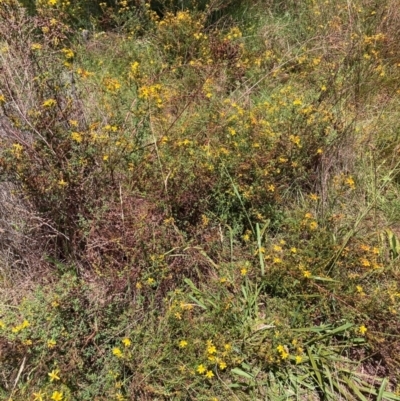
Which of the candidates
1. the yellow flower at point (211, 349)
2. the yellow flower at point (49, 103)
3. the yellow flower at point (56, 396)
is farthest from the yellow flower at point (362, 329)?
the yellow flower at point (49, 103)

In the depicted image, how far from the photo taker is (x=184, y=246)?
2.56 metres

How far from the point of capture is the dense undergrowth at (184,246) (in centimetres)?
217

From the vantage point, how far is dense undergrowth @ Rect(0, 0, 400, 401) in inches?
85.5

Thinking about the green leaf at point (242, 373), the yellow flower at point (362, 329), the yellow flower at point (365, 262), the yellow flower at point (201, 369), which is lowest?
the yellow flower at point (362, 329)

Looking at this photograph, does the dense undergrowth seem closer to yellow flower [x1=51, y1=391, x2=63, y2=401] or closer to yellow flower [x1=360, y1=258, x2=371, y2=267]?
yellow flower [x1=360, y1=258, x2=371, y2=267]

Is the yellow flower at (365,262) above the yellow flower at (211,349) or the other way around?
the other way around

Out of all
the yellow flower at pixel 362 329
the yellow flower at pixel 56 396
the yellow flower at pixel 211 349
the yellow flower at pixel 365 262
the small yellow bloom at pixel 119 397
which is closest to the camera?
the yellow flower at pixel 56 396

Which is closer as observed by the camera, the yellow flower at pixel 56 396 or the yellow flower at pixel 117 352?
the yellow flower at pixel 56 396

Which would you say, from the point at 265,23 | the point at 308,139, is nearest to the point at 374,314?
the point at 308,139

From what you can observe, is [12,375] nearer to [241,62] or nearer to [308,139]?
[308,139]

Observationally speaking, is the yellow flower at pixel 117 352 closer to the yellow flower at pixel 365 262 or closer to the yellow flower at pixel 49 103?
the yellow flower at pixel 49 103

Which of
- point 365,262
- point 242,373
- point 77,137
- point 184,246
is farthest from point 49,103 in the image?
point 365,262

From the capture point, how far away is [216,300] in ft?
8.03

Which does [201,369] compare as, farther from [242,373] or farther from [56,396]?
[56,396]
